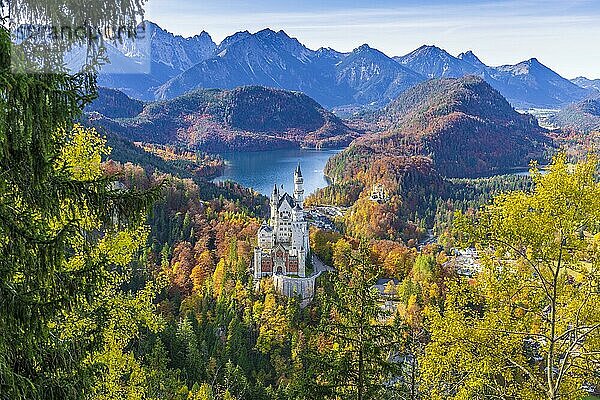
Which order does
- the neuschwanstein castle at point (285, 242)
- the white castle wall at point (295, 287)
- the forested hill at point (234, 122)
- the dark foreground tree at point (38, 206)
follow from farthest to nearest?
the forested hill at point (234, 122) < the neuschwanstein castle at point (285, 242) < the white castle wall at point (295, 287) < the dark foreground tree at point (38, 206)

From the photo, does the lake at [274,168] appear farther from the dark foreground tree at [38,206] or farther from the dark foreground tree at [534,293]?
the dark foreground tree at [38,206]

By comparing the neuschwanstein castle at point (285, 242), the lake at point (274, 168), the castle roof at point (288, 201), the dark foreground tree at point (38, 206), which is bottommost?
the lake at point (274, 168)

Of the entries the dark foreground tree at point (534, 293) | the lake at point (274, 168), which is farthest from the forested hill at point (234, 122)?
the dark foreground tree at point (534, 293)

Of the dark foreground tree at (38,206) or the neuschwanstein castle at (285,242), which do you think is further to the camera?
the neuschwanstein castle at (285,242)

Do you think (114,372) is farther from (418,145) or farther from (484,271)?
(418,145)

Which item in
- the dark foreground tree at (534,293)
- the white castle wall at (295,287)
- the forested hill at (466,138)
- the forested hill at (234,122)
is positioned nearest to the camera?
the dark foreground tree at (534,293)

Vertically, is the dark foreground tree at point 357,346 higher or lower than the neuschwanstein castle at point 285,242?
higher

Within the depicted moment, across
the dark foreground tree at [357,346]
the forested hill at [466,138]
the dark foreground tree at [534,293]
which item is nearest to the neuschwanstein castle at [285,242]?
the dark foreground tree at [357,346]
